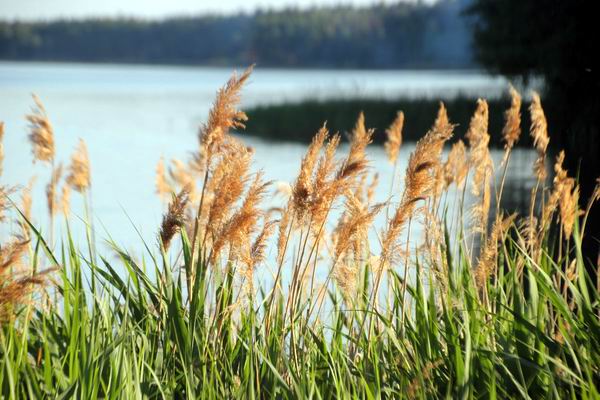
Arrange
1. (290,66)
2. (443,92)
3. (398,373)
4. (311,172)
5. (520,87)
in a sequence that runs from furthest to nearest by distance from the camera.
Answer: (290,66), (443,92), (520,87), (398,373), (311,172)

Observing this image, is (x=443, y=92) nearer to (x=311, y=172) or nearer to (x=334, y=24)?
(x=311, y=172)

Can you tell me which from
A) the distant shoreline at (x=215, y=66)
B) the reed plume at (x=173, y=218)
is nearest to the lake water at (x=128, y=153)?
the reed plume at (x=173, y=218)

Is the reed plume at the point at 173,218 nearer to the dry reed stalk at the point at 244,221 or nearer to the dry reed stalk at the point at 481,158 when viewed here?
the dry reed stalk at the point at 244,221

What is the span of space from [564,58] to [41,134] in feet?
52.2

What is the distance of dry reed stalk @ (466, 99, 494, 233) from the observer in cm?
418

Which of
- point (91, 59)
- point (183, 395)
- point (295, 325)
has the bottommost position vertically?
point (91, 59)

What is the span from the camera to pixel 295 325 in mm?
3779

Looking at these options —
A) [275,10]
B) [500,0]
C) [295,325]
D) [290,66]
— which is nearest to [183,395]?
[295,325]

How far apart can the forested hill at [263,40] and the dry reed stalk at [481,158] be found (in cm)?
10506

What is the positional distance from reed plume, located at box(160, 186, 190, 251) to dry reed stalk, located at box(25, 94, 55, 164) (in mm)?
1232

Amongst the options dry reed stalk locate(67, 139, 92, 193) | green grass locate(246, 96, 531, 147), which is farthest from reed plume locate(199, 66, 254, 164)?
green grass locate(246, 96, 531, 147)

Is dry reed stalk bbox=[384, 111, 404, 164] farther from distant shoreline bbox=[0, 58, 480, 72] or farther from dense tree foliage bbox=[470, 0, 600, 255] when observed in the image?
distant shoreline bbox=[0, 58, 480, 72]

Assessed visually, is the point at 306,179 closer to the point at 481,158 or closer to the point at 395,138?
the point at 481,158

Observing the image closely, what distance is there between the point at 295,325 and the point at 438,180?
110 centimetres
